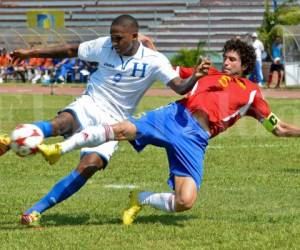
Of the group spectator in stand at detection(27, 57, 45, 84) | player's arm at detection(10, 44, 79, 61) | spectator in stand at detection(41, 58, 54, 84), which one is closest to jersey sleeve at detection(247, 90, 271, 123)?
player's arm at detection(10, 44, 79, 61)

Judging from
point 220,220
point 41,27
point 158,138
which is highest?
point 158,138

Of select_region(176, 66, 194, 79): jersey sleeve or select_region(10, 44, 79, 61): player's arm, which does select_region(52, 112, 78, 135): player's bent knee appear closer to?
select_region(10, 44, 79, 61): player's arm

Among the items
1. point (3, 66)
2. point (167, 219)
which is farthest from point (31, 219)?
point (3, 66)

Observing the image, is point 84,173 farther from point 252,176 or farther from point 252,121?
point 252,121

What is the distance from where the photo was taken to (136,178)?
36.4 ft

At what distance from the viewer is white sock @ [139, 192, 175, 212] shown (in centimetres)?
793

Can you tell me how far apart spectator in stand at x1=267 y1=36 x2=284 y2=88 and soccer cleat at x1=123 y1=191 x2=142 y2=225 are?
2455 centimetres

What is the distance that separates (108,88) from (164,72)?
1.76 feet

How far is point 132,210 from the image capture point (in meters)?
8.05

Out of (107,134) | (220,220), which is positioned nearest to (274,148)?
(220,220)

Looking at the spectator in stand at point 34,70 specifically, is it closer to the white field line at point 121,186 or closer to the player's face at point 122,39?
the white field line at point 121,186

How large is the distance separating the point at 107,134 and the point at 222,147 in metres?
7.51

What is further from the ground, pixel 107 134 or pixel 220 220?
pixel 107 134

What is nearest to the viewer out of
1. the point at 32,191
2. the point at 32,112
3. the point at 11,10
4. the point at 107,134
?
the point at 107,134
